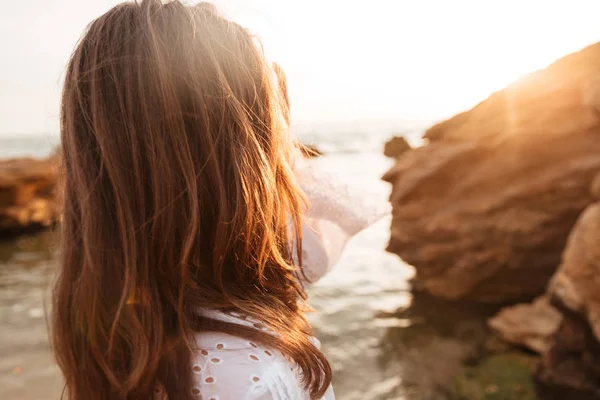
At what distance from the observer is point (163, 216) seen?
1.20 m

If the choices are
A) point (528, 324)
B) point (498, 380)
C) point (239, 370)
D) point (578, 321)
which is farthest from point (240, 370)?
point (528, 324)

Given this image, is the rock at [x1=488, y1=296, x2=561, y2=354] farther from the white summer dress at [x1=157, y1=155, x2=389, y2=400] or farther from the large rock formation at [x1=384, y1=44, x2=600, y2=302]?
the white summer dress at [x1=157, y1=155, x2=389, y2=400]

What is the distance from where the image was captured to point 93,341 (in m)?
1.17

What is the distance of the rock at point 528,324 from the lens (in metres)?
5.61

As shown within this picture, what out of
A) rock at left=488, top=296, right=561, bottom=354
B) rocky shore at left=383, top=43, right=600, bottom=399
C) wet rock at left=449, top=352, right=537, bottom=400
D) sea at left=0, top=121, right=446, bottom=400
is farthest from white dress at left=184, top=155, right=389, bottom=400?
rock at left=488, top=296, right=561, bottom=354

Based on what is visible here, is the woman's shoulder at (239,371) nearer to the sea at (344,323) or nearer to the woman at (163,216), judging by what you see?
the woman at (163,216)

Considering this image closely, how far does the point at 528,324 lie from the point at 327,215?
4763 millimetres

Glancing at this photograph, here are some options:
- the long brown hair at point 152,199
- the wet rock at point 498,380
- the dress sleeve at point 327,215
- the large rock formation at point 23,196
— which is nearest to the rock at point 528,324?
the wet rock at point 498,380

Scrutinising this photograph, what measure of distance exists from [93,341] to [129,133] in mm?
458

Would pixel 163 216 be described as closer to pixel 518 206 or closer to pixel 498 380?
pixel 498 380

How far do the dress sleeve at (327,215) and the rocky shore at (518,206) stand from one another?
9.59 ft

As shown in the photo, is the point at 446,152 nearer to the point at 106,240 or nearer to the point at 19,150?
the point at 106,240

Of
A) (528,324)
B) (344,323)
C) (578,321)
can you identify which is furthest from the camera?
(344,323)

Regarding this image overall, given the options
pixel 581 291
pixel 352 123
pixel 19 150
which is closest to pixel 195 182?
pixel 581 291
